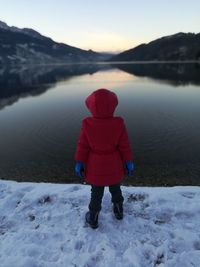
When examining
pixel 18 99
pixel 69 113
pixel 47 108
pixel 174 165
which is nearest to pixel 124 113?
pixel 69 113

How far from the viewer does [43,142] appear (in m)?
19.8

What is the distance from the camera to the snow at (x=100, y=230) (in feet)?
19.7

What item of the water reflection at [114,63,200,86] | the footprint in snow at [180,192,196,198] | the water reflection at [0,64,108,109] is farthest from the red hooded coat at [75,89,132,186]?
the water reflection at [114,63,200,86]

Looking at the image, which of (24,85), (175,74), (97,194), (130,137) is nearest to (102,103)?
(97,194)

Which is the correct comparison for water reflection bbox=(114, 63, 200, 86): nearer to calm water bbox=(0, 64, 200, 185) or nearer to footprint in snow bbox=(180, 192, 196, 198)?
calm water bbox=(0, 64, 200, 185)

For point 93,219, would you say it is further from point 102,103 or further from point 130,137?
point 130,137

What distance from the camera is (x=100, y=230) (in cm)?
690

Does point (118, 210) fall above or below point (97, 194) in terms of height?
below

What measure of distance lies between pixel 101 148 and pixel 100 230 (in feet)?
6.51

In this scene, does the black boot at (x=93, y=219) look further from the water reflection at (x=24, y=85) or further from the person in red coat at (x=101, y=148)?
the water reflection at (x=24, y=85)

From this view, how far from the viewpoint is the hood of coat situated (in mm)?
6396

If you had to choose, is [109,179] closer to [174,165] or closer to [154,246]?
[154,246]

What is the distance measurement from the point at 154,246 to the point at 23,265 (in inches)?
110

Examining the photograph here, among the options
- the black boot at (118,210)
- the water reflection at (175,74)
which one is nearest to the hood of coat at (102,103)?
the black boot at (118,210)
